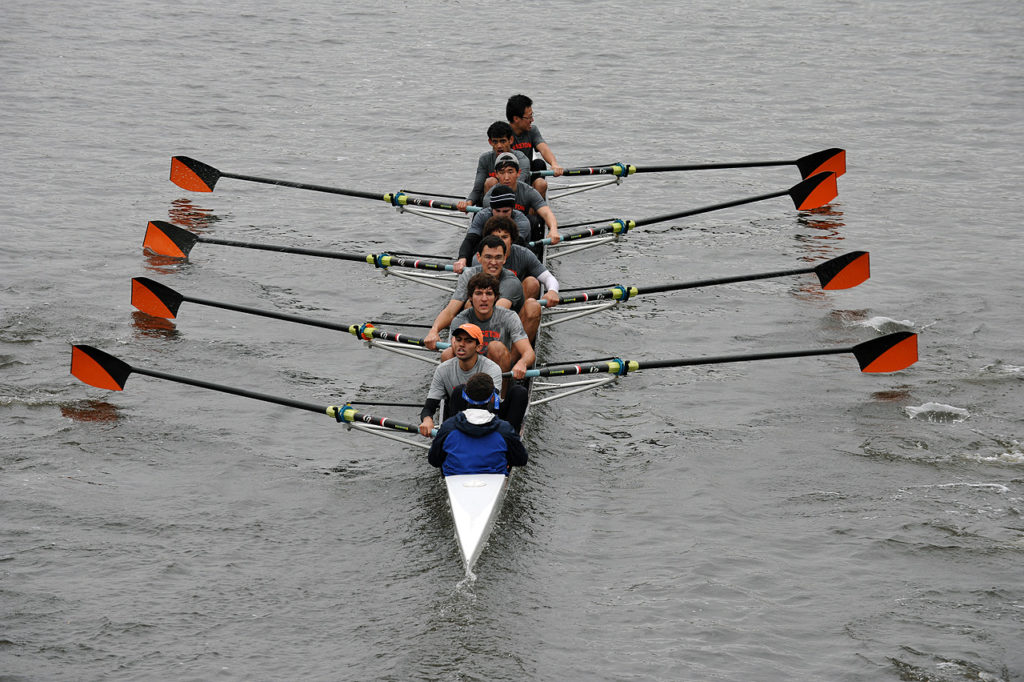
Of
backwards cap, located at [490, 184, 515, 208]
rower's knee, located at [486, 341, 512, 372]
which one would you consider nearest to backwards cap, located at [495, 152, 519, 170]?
backwards cap, located at [490, 184, 515, 208]

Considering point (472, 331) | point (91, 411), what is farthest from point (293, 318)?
point (472, 331)

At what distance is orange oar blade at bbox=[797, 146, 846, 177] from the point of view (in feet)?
60.2

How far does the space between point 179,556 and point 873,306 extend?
9426 millimetres

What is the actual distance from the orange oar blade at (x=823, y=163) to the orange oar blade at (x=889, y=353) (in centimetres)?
707

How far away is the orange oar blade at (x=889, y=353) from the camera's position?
11.8 m

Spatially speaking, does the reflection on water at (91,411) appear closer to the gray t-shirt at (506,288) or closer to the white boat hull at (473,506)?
the gray t-shirt at (506,288)

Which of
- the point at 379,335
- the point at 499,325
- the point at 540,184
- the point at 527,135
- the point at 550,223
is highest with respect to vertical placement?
the point at 527,135

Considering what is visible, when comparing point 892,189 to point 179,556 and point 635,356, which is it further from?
point 179,556

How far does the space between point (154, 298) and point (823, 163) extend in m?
11.0

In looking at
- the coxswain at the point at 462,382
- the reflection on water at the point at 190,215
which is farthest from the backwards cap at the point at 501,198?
the reflection on water at the point at 190,215

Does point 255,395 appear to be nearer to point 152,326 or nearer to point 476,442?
point 476,442

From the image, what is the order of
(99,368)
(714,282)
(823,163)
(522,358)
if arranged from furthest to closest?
(823,163), (714,282), (99,368), (522,358)

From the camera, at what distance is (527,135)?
51.7 ft

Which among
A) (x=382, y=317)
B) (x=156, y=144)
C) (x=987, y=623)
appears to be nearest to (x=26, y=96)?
(x=156, y=144)
